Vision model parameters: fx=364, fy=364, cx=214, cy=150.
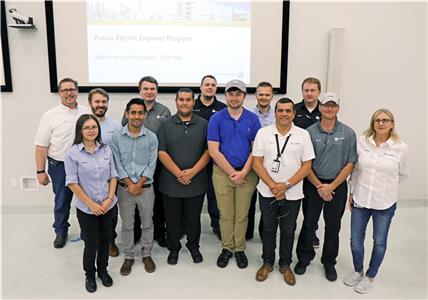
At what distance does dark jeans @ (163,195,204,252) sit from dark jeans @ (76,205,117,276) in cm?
48

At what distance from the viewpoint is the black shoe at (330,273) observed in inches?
114

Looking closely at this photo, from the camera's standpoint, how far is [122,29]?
4023mm

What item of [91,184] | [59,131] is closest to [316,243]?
[91,184]

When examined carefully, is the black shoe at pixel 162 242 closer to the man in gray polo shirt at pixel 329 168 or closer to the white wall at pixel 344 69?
the man in gray polo shirt at pixel 329 168

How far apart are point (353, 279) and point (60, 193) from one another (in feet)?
8.78

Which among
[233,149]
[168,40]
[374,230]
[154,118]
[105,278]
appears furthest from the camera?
[168,40]

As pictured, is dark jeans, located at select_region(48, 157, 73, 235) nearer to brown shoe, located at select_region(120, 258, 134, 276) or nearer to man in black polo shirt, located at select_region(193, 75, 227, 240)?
brown shoe, located at select_region(120, 258, 134, 276)

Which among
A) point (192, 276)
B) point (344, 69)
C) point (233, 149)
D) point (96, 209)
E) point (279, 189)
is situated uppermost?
point (344, 69)

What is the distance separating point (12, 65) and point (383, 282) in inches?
167

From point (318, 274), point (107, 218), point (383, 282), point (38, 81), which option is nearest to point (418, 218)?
point (383, 282)

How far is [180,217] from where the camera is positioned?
3.06m

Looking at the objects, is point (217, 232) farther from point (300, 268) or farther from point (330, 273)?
point (330, 273)

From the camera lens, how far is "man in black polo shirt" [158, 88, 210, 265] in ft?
9.50

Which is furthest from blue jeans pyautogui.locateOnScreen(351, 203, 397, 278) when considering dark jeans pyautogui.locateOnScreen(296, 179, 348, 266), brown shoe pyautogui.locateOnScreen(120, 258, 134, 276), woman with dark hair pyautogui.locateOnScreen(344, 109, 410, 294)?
brown shoe pyautogui.locateOnScreen(120, 258, 134, 276)
